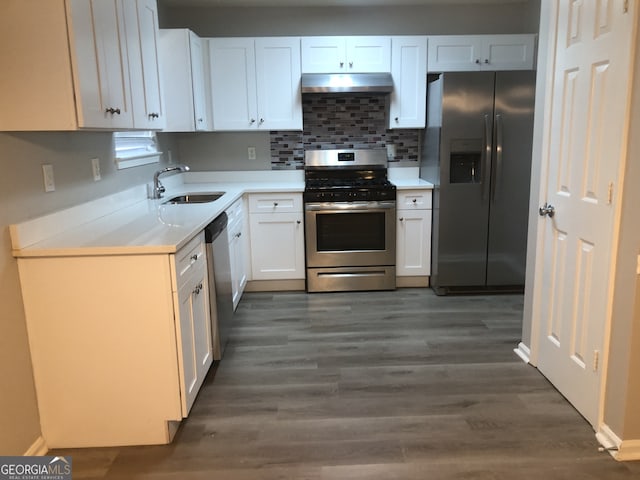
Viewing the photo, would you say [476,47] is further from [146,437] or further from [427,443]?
[146,437]

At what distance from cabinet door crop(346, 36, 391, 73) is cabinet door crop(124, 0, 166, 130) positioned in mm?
1760

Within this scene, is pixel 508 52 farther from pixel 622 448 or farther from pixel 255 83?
pixel 622 448

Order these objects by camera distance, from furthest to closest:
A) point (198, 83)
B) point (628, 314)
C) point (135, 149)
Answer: point (198, 83) < point (135, 149) < point (628, 314)

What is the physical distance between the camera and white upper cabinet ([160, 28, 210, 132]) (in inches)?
155

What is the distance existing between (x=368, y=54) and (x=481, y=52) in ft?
3.18

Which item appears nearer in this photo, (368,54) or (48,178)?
(48,178)

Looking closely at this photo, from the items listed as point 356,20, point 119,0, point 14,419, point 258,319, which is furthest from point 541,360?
point 356,20

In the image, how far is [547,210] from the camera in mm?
2701

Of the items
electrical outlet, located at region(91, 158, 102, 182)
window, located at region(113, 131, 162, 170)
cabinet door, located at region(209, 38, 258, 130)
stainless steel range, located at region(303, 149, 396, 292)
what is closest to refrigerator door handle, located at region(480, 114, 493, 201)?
stainless steel range, located at region(303, 149, 396, 292)

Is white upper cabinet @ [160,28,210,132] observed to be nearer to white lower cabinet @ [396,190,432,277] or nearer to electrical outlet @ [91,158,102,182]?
electrical outlet @ [91,158,102,182]

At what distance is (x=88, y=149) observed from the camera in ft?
9.07

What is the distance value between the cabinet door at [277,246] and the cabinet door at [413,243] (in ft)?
2.73

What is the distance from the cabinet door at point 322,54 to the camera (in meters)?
4.27

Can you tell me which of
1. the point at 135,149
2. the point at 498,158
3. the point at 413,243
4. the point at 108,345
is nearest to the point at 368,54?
the point at 498,158
